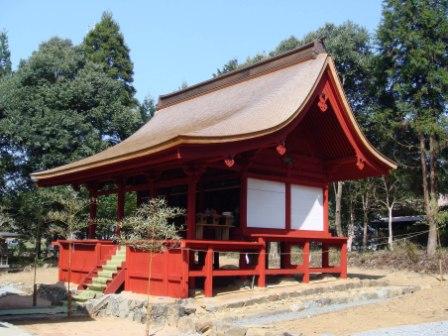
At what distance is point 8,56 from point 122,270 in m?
30.1

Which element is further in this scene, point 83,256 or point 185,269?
point 83,256

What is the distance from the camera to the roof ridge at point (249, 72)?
16.4 meters

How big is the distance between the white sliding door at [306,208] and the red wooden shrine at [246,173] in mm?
29

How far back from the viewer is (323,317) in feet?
36.4

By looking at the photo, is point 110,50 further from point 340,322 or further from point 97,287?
point 340,322

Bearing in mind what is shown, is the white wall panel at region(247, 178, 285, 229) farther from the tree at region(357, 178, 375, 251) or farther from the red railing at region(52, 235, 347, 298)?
the tree at region(357, 178, 375, 251)

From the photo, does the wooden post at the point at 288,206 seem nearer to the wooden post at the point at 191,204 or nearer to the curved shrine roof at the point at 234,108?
the curved shrine roof at the point at 234,108

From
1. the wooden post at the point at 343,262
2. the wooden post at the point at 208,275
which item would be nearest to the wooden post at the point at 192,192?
the wooden post at the point at 208,275

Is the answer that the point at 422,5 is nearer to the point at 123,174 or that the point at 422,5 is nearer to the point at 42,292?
the point at 123,174

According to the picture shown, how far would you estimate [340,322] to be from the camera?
10.4 meters

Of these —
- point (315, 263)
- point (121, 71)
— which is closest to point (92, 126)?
point (121, 71)

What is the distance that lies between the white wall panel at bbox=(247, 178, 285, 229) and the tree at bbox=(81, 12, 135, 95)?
2255 centimetres

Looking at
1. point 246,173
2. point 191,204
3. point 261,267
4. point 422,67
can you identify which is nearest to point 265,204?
point 246,173

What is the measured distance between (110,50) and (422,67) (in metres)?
20.2
